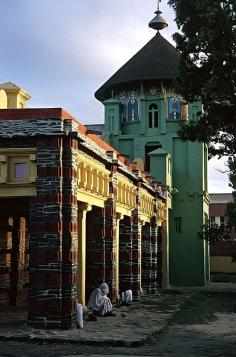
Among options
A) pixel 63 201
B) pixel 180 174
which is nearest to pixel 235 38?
pixel 63 201

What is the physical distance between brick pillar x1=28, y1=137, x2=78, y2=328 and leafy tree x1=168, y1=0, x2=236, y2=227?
11.7ft

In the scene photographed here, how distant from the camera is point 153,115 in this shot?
35.6 metres

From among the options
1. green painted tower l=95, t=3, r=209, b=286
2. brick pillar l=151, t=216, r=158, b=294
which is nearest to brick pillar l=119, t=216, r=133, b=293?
brick pillar l=151, t=216, r=158, b=294

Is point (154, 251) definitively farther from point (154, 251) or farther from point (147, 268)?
point (147, 268)

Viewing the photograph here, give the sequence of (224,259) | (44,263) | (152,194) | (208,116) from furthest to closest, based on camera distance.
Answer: (224,259) < (152,194) < (208,116) < (44,263)

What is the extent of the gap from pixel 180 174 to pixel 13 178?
21.5 metres

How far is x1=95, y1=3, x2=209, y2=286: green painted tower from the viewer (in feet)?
112

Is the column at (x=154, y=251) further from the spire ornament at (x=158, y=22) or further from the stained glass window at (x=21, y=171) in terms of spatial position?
the spire ornament at (x=158, y=22)

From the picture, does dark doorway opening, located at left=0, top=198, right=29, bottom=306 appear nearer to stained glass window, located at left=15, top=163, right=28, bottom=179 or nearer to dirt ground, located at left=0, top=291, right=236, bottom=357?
stained glass window, located at left=15, top=163, right=28, bottom=179

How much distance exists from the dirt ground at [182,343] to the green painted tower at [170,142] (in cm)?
1369

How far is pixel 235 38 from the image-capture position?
45.4ft

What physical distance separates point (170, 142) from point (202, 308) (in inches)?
598

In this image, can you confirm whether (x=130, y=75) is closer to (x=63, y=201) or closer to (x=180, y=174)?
(x=180, y=174)

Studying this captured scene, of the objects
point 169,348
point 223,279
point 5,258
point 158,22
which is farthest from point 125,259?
point 158,22
